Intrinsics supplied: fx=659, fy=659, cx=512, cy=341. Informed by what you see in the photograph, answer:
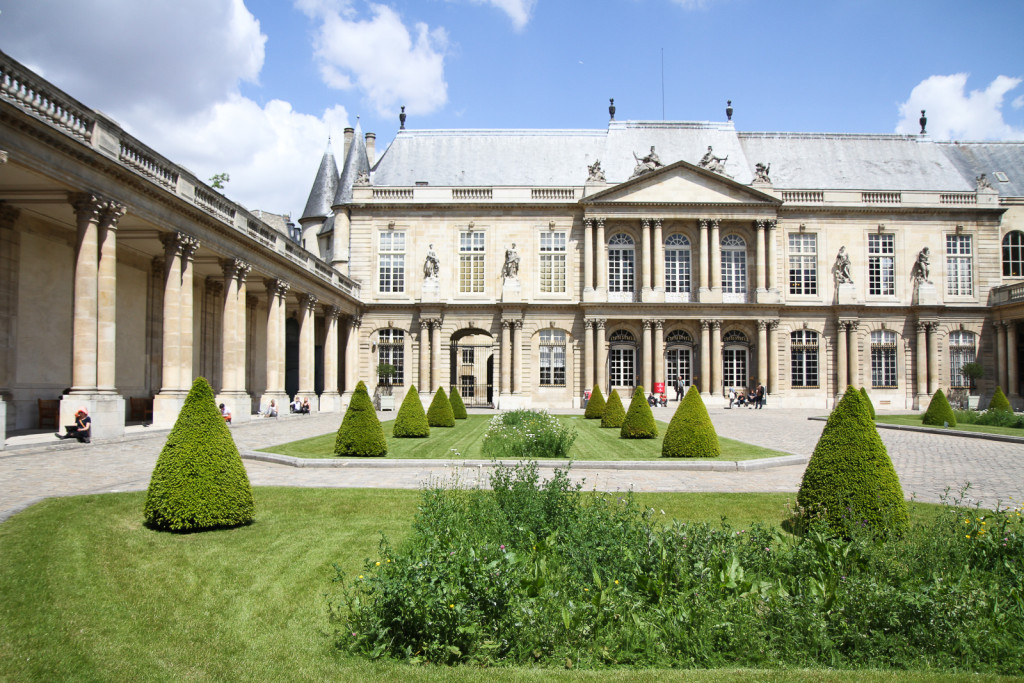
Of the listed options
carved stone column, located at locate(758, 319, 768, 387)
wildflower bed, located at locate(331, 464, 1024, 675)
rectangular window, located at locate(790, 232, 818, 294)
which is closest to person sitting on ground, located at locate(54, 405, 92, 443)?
wildflower bed, located at locate(331, 464, 1024, 675)

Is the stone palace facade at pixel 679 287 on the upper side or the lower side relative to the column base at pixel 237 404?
upper

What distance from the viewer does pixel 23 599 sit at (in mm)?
5703

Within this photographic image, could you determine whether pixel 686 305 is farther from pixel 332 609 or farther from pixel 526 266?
pixel 332 609

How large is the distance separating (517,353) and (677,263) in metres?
11.5

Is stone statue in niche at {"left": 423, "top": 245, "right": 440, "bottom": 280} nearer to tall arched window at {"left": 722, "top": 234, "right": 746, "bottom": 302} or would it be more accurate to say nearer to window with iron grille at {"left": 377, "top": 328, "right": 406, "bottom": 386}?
window with iron grille at {"left": 377, "top": 328, "right": 406, "bottom": 386}

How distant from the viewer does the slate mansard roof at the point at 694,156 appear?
4477 cm

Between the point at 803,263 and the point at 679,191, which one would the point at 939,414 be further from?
the point at 679,191

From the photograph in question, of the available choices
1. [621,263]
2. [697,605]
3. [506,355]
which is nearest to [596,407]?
[506,355]

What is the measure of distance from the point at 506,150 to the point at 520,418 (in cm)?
3182

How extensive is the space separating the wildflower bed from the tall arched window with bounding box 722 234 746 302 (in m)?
36.6

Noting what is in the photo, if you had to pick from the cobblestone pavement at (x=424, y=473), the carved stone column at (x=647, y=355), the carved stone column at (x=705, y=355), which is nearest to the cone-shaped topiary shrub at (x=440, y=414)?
the cobblestone pavement at (x=424, y=473)

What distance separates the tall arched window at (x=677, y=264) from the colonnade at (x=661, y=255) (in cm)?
68

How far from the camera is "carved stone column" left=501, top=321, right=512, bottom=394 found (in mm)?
40938

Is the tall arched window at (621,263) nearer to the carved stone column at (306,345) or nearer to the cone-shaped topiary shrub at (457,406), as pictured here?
the cone-shaped topiary shrub at (457,406)
